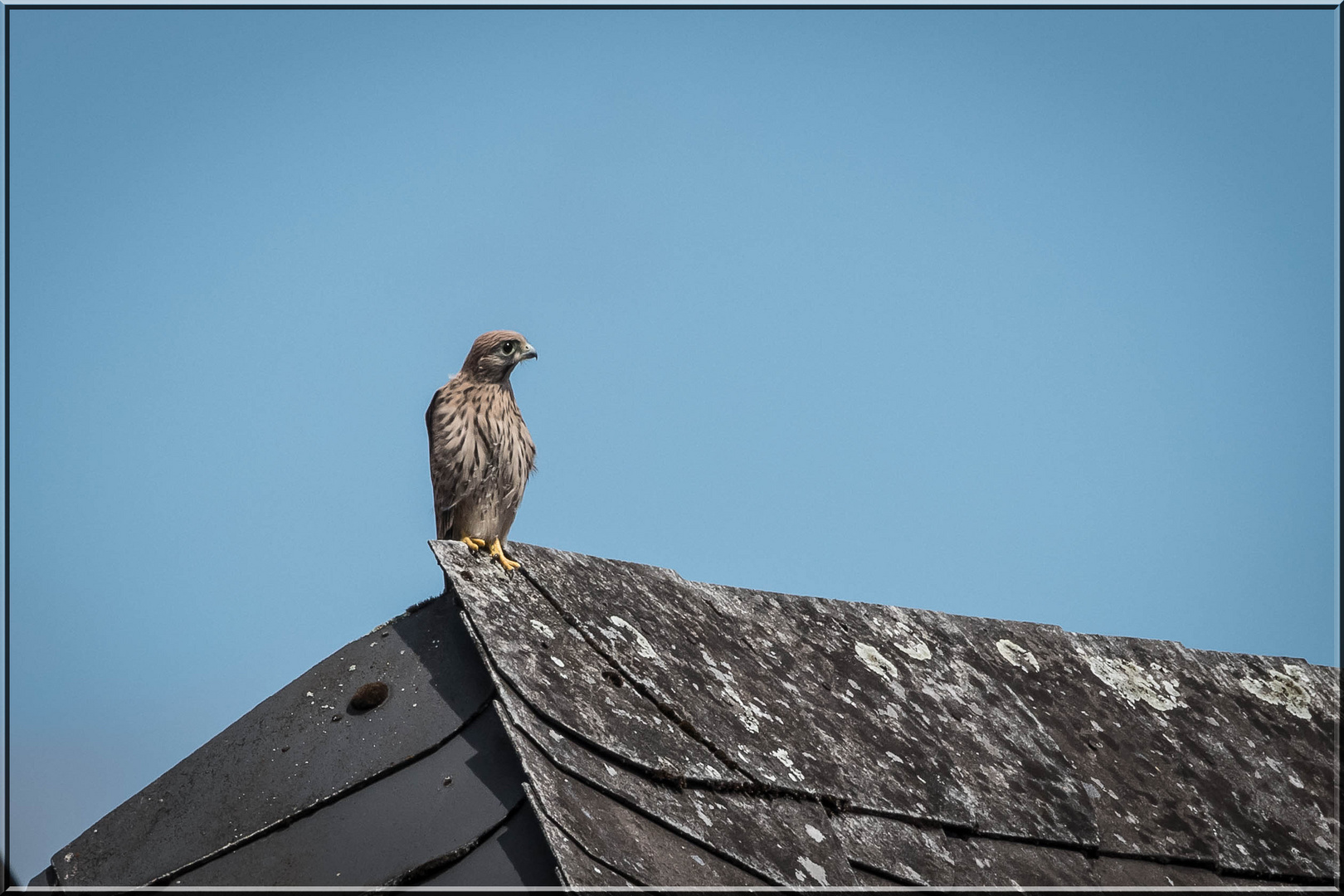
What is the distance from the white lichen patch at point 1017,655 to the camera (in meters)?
6.69

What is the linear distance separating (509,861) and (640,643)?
1575 millimetres

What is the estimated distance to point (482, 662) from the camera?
470 centimetres

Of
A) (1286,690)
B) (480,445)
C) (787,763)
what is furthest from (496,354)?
(1286,690)

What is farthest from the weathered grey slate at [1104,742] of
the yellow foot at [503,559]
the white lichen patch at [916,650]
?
the yellow foot at [503,559]

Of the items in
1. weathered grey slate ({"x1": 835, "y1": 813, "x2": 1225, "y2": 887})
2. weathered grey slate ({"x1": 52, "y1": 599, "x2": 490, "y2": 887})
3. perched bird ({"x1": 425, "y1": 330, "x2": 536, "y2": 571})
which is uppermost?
perched bird ({"x1": 425, "y1": 330, "x2": 536, "y2": 571})

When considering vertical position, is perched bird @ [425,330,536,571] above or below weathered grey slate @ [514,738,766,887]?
above

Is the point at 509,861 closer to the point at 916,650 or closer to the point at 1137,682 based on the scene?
the point at 916,650

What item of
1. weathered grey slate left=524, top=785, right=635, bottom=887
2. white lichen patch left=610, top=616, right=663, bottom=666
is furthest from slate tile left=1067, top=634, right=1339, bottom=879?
weathered grey slate left=524, top=785, right=635, bottom=887

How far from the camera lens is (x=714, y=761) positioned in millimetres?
4801

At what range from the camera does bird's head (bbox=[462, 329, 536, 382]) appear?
267 inches

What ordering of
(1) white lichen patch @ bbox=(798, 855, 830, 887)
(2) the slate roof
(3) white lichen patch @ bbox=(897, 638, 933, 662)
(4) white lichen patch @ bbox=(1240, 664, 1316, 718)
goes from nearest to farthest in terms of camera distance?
(2) the slate roof → (1) white lichen patch @ bbox=(798, 855, 830, 887) → (3) white lichen patch @ bbox=(897, 638, 933, 662) → (4) white lichen patch @ bbox=(1240, 664, 1316, 718)

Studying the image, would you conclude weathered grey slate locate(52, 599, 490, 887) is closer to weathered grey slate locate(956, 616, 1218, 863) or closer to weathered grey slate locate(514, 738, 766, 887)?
weathered grey slate locate(514, 738, 766, 887)

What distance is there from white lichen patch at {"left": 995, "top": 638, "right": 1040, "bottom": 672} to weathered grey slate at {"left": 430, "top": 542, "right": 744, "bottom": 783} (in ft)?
8.14

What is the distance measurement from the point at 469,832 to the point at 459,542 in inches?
61.4
